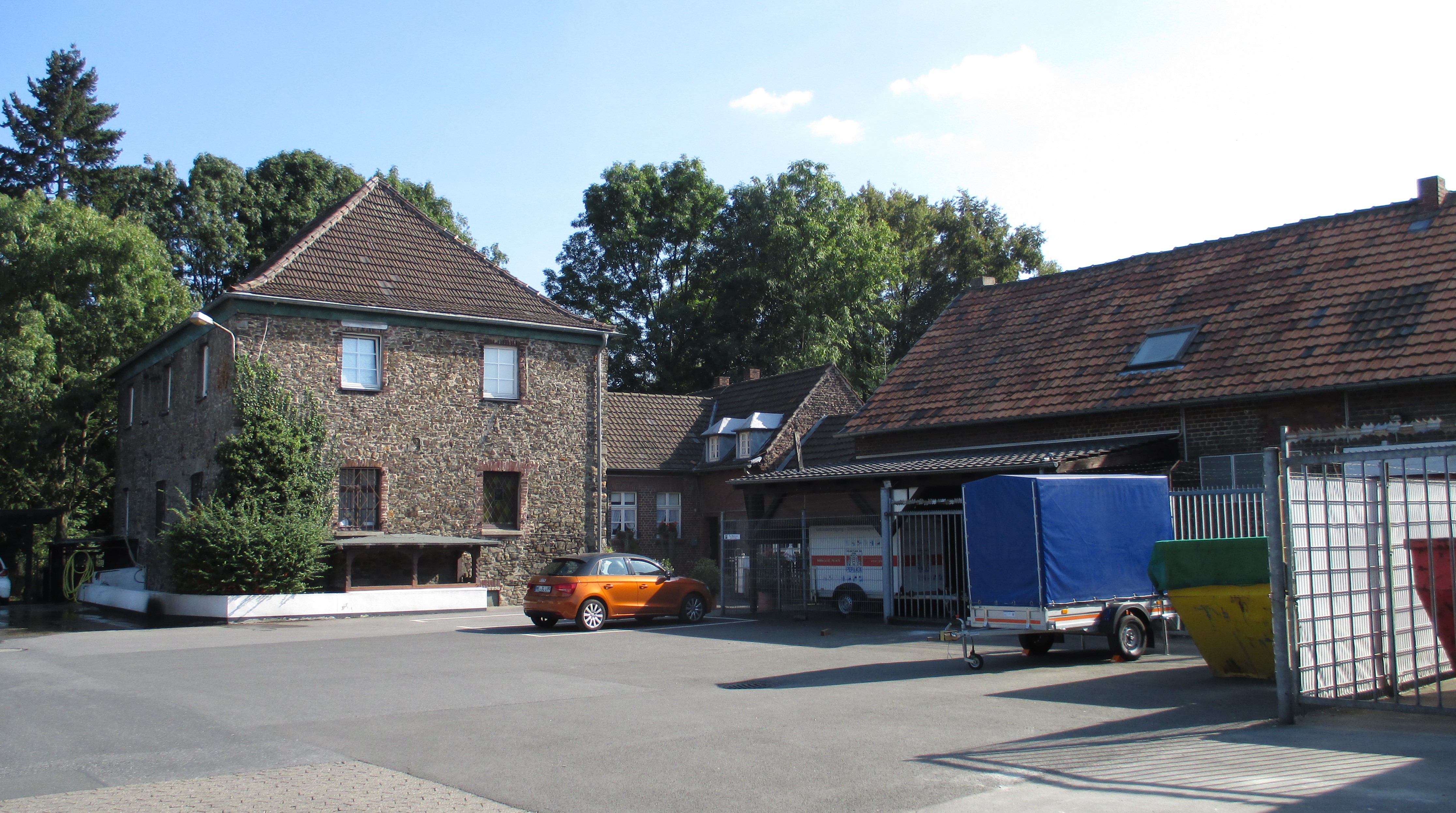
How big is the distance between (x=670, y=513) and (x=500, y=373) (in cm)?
1102

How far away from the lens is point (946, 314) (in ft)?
91.6

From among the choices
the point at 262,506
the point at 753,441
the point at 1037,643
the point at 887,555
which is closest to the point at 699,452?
the point at 753,441

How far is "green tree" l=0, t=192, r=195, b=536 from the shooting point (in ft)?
117

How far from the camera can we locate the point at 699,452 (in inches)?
1529

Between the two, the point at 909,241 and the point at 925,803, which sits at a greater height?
the point at 909,241

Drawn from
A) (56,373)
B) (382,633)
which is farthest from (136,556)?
(382,633)

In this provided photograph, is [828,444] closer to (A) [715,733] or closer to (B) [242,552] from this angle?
(B) [242,552]

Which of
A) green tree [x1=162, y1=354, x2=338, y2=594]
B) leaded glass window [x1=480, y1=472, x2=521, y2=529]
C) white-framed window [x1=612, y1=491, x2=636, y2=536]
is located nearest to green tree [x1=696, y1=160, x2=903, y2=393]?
A: white-framed window [x1=612, y1=491, x2=636, y2=536]

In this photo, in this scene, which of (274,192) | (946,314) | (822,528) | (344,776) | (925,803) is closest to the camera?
(925,803)

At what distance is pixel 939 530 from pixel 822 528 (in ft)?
9.23

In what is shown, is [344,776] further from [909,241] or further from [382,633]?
[909,241]

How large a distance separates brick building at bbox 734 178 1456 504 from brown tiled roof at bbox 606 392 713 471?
1244cm

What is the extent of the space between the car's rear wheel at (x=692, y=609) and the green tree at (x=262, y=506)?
8431mm

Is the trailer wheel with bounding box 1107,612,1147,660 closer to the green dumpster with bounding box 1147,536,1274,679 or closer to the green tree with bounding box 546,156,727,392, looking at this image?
the green dumpster with bounding box 1147,536,1274,679
